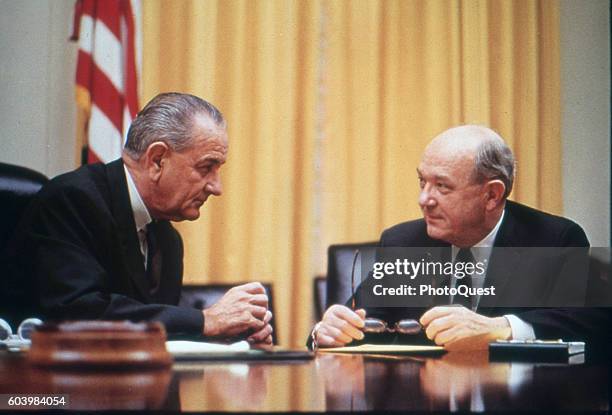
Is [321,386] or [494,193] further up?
[494,193]

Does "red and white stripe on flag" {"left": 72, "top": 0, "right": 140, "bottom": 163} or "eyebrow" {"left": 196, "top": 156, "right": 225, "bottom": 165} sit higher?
"red and white stripe on flag" {"left": 72, "top": 0, "right": 140, "bottom": 163}

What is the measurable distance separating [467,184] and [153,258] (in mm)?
809

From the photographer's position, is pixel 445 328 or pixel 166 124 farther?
pixel 166 124

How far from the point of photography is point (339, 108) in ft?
10.5

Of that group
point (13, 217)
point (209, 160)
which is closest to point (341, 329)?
point (209, 160)

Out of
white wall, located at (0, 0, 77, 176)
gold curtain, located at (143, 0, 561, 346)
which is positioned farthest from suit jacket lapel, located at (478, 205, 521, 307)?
white wall, located at (0, 0, 77, 176)

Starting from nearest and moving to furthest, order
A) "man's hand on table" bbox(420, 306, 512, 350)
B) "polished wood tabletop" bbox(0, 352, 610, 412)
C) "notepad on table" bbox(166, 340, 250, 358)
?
"polished wood tabletop" bbox(0, 352, 610, 412) < "notepad on table" bbox(166, 340, 250, 358) < "man's hand on table" bbox(420, 306, 512, 350)

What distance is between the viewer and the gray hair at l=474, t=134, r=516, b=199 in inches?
80.4

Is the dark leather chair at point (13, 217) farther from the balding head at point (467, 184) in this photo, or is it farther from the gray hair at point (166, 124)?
the balding head at point (467, 184)

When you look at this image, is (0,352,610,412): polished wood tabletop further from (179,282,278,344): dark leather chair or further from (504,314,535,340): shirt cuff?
(179,282,278,344): dark leather chair

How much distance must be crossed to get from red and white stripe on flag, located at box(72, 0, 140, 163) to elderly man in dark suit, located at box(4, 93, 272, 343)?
2.26ft

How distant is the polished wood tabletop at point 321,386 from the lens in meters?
0.73

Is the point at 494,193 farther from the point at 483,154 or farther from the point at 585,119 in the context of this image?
the point at 585,119

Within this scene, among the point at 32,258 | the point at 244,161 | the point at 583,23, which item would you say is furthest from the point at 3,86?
the point at 583,23
